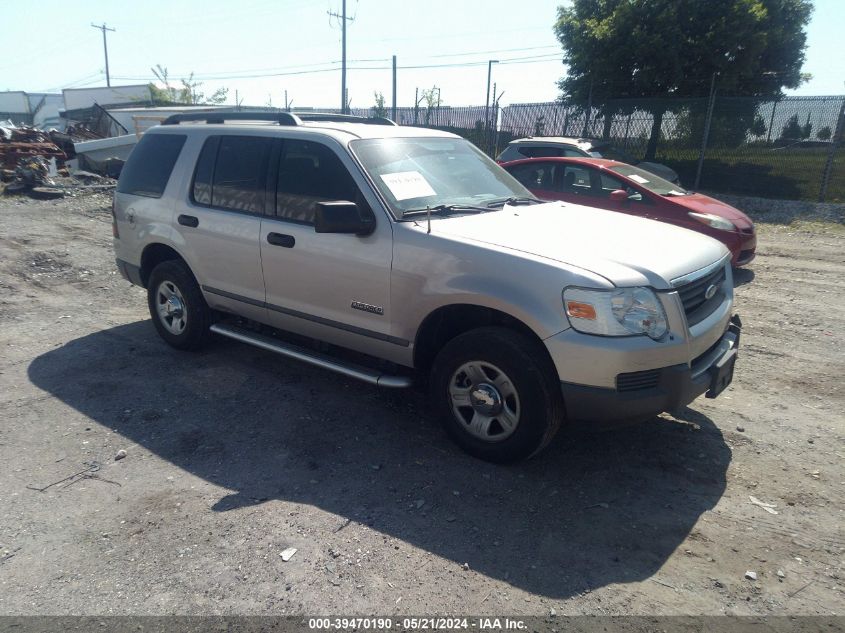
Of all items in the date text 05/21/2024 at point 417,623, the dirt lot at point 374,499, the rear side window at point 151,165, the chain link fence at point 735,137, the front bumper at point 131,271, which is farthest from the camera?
the chain link fence at point 735,137

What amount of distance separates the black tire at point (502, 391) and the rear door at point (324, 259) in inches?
16.9

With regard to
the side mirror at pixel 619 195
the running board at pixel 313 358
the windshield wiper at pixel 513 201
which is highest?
the windshield wiper at pixel 513 201

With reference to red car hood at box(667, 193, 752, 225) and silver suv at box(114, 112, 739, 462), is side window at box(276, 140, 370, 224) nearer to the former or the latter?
silver suv at box(114, 112, 739, 462)

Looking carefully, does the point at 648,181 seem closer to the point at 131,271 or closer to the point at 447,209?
the point at 447,209

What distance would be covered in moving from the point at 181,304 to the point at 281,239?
5.06 ft

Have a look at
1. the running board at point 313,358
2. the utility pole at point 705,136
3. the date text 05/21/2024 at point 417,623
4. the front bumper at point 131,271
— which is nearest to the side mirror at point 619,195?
the running board at point 313,358

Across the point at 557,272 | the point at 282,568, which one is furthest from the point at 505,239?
the point at 282,568

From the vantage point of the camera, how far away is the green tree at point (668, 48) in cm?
1723

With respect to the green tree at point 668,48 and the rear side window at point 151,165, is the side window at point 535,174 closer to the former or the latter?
the rear side window at point 151,165

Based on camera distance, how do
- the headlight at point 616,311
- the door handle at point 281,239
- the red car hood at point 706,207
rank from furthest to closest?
the red car hood at point 706,207
the door handle at point 281,239
the headlight at point 616,311

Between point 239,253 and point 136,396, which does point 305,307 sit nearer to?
point 239,253

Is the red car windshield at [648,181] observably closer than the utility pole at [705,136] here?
Yes

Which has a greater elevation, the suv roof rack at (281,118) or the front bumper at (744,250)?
the suv roof rack at (281,118)

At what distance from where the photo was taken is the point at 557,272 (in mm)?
3369
